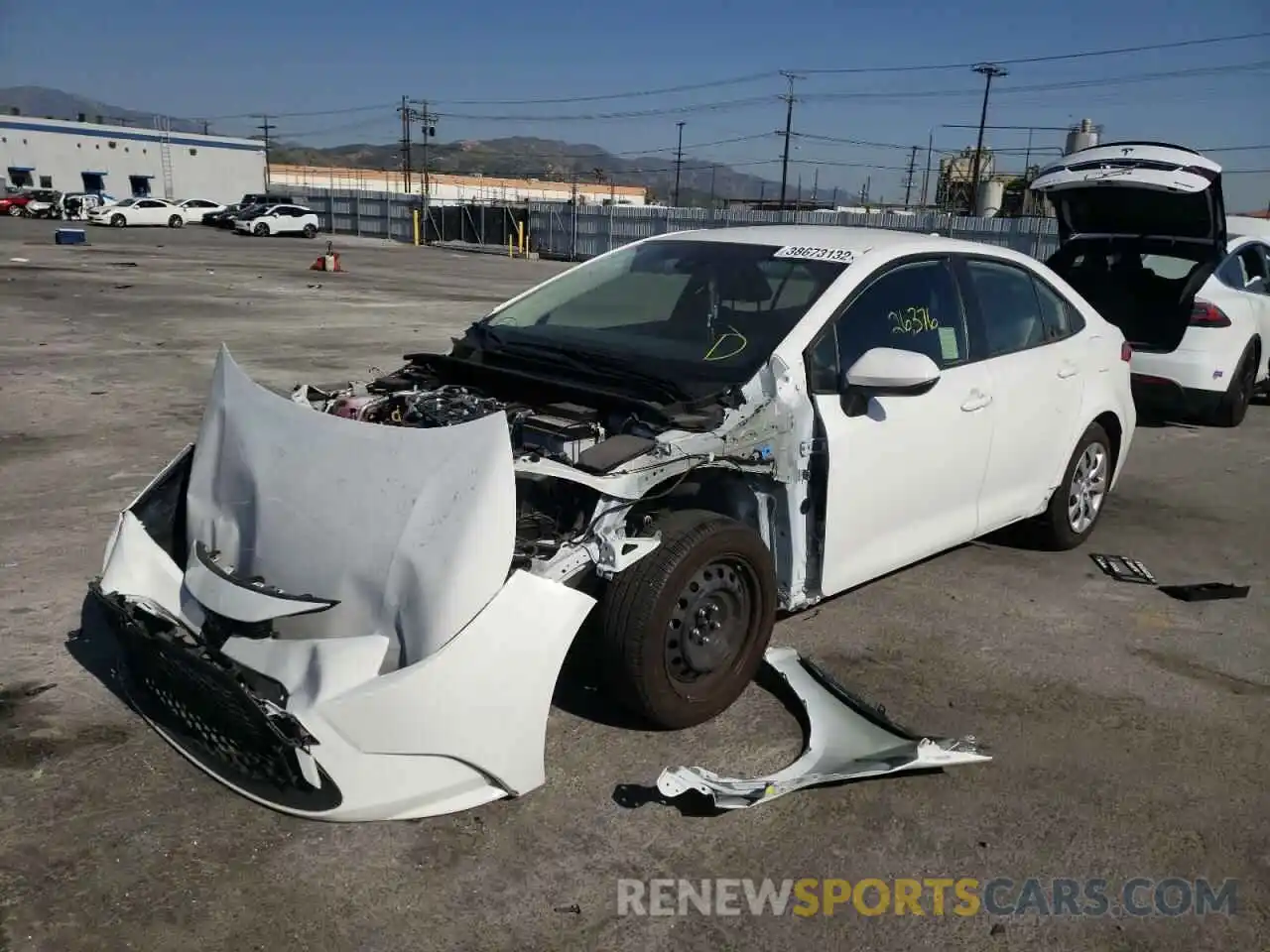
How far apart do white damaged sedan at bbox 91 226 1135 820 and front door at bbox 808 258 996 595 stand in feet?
0.04

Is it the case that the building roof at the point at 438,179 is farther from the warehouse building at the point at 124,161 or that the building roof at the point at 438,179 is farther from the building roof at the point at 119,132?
the building roof at the point at 119,132

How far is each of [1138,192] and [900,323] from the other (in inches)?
187

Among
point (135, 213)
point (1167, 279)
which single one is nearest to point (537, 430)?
point (1167, 279)

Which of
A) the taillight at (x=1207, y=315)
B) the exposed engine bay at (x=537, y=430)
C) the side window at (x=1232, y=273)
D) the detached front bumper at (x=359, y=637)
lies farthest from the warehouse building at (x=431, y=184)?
the detached front bumper at (x=359, y=637)

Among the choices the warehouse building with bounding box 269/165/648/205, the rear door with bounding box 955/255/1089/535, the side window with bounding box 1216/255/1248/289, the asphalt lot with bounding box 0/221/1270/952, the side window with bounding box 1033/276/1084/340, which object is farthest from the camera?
the warehouse building with bounding box 269/165/648/205

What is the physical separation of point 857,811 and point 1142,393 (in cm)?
678

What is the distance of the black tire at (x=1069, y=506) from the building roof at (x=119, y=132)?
69.0 m

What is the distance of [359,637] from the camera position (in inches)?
109

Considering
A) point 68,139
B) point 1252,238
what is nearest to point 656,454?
point 1252,238

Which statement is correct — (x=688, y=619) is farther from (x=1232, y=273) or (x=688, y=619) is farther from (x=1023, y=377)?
(x=1232, y=273)

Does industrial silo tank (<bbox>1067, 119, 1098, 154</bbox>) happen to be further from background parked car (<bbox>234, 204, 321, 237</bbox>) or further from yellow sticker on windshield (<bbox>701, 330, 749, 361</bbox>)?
background parked car (<bbox>234, 204, 321, 237</bbox>)

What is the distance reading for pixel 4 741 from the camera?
3275 millimetres

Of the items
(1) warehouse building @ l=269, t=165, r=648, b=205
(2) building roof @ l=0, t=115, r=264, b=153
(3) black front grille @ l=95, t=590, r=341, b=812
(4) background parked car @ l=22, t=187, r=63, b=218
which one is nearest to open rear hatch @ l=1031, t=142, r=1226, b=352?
(3) black front grille @ l=95, t=590, r=341, b=812

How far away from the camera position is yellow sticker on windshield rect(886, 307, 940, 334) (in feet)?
13.8
